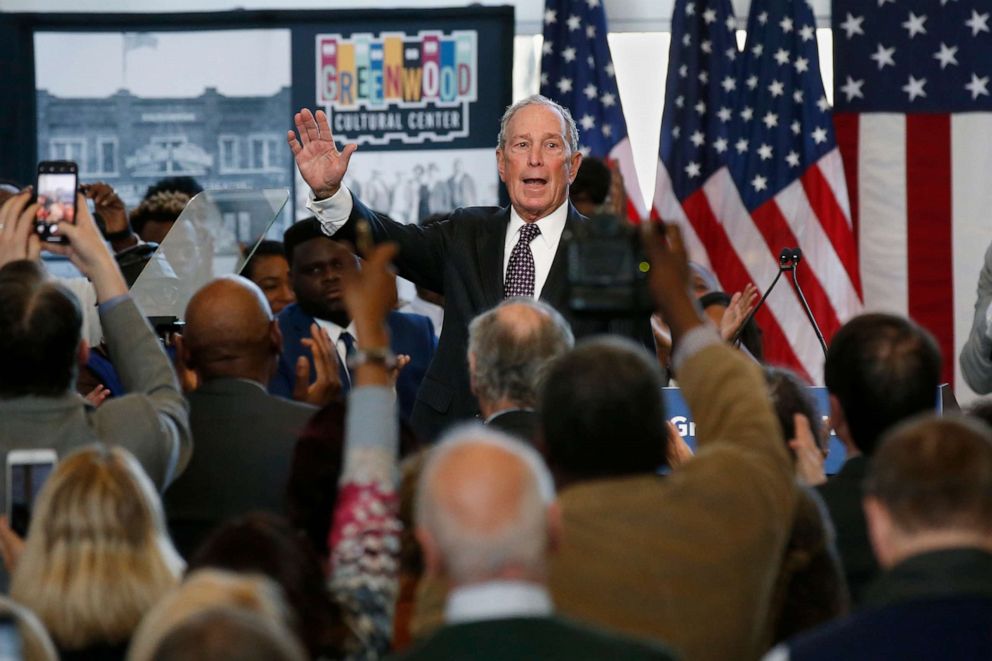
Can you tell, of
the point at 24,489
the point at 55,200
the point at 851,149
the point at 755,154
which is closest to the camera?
the point at 24,489

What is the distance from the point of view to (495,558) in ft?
5.77

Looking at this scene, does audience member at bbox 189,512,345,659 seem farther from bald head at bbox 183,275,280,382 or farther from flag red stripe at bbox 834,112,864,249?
flag red stripe at bbox 834,112,864,249

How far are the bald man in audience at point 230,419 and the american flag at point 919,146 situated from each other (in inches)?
201

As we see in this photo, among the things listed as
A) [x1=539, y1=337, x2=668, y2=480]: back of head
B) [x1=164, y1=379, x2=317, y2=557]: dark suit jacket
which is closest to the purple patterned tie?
[x1=164, y1=379, x2=317, y2=557]: dark suit jacket

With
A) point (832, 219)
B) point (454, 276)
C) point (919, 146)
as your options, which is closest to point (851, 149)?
point (919, 146)

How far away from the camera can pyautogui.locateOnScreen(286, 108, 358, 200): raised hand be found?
155 inches

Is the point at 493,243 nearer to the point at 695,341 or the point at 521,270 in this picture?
the point at 521,270

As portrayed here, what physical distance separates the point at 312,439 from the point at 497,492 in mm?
899

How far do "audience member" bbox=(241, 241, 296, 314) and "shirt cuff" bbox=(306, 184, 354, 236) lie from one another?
2.06 meters

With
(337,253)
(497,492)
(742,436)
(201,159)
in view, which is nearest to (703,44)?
(201,159)

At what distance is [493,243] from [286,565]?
7.21ft

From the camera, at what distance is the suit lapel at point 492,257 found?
4129mm

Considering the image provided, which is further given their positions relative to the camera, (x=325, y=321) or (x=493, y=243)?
→ (x=325, y=321)

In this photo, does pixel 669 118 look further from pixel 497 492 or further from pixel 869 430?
pixel 497 492
